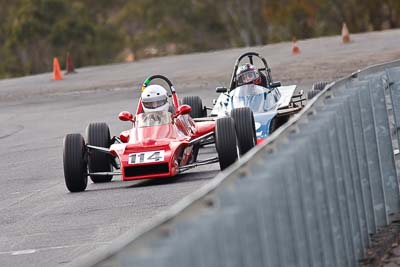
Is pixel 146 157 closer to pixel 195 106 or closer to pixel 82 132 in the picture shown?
pixel 195 106

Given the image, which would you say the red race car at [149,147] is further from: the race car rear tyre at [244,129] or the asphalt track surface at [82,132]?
the asphalt track surface at [82,132]

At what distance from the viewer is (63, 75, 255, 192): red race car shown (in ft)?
49.4

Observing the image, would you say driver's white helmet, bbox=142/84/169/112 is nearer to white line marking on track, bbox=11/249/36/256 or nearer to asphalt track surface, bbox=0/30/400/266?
asphalt track surface, bbox=0/30/400/266

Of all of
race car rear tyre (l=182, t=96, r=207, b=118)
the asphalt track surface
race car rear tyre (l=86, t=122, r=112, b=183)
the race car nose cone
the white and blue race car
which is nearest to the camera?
the asphalt track surface

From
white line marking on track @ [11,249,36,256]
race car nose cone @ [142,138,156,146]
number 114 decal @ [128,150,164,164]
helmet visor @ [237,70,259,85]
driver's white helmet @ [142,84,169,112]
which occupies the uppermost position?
helmet visor @ [237,70,259,85]

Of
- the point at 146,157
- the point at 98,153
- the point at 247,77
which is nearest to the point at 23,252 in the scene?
the point at 146,157

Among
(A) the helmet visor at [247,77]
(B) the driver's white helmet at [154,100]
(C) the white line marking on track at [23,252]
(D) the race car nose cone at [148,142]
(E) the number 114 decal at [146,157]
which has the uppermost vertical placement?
(A) the helmet visor at [247,77]

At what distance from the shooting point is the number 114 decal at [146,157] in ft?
49.4

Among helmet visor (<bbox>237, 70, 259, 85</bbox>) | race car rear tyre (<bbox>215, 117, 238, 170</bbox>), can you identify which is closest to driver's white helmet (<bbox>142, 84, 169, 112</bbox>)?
race car rear tyre (<bbox>215, 117, 238, 170</bbox>)

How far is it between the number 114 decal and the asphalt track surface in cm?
33

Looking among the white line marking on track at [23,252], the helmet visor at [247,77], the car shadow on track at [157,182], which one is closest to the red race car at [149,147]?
the car shadow on track at [157,182]

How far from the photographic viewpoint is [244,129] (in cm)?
1574

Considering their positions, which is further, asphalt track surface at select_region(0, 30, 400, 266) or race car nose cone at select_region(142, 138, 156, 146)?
race car nose cone at select_region(142, 138, 156, 146)

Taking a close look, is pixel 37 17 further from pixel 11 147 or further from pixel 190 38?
pixel 11 147
